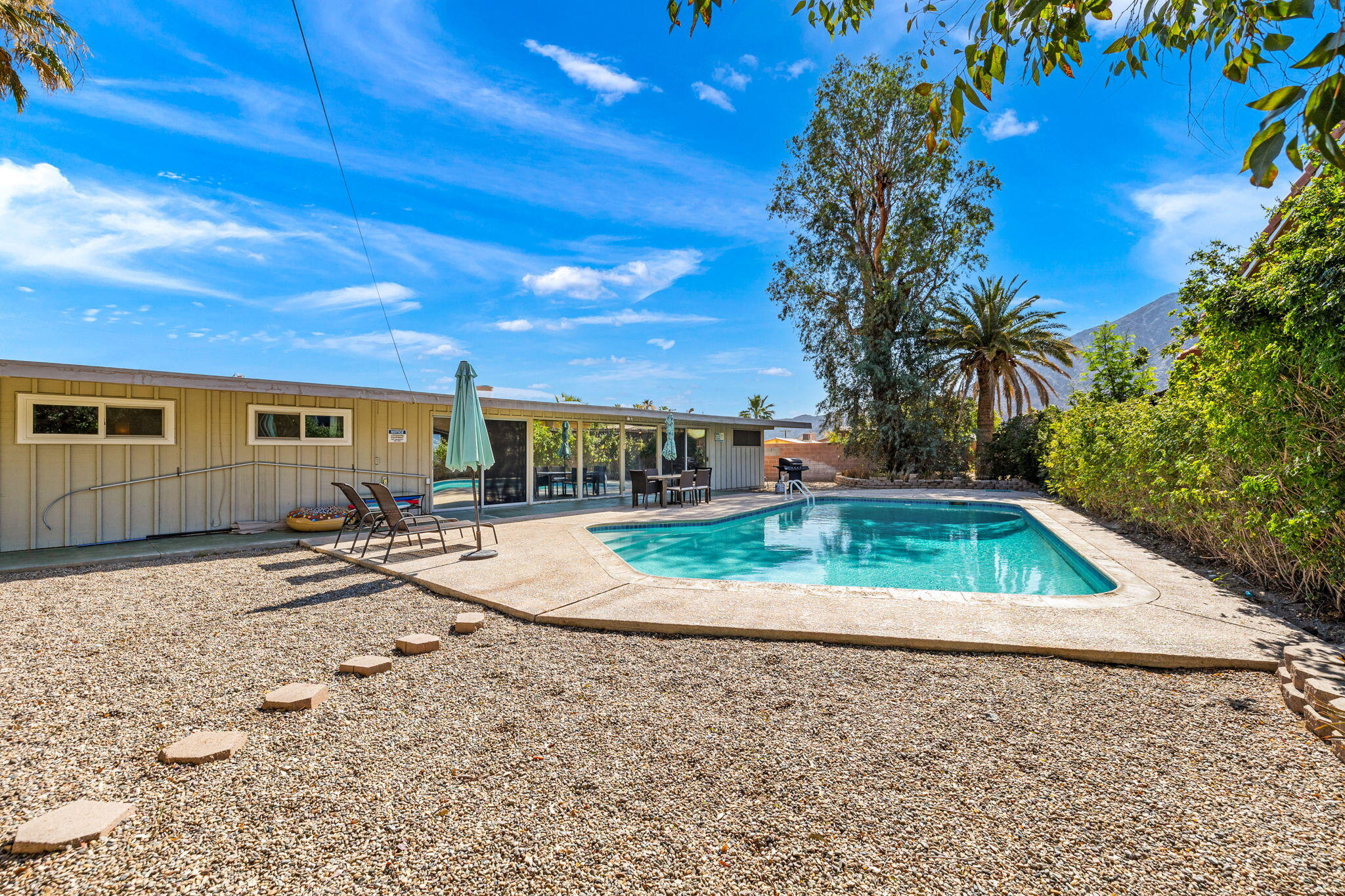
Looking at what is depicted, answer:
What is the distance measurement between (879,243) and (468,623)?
63.8ft

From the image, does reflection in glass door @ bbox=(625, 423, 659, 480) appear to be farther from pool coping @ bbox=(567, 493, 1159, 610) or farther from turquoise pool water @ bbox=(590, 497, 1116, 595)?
pool coping @ bbox=(567, 493, 1159, 610)

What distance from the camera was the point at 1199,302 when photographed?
4.44 m

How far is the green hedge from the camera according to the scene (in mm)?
3389

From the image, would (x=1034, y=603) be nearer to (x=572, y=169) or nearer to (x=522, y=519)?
(x=522, y=519)

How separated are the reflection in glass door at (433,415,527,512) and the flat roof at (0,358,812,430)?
661 mm

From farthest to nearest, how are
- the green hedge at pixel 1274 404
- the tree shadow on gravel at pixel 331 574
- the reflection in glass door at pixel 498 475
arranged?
the reflection in glass door at pixel 498 475
the tree shadow on gravel at pixel 331 574
the green hedge at pixel 1274 404

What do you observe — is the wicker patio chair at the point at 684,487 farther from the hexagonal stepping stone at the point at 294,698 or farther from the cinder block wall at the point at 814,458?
the cinder block wall at the point at 814,458

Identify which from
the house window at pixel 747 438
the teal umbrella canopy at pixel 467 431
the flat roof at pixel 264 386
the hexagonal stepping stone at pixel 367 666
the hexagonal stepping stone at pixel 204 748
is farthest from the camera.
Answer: the house window at pixel 747 438

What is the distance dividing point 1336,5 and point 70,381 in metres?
10.4

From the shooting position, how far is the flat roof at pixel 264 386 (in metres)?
6.21

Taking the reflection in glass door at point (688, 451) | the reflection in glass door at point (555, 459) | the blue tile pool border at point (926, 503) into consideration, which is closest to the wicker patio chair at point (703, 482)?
the blue tile pool border at point (926, 503)

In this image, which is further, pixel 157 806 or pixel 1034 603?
pixel 1034 603

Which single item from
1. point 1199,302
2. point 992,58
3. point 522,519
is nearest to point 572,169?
point 522,519

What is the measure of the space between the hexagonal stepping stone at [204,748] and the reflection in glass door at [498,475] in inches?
336
